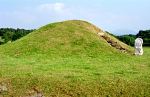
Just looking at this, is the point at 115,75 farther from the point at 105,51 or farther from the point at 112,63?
the point at 105,51

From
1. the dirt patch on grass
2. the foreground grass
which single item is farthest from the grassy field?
the dirt patch on grass

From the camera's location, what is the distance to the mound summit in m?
25.7

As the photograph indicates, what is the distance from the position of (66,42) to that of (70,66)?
5874 millimetres

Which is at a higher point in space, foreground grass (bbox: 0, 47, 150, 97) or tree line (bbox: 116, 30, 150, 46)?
tree line (bbox: 116, 30, 150, 46)

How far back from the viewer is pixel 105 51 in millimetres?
25688

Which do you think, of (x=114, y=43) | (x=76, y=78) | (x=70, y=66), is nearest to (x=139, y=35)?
(x=114, y=43)

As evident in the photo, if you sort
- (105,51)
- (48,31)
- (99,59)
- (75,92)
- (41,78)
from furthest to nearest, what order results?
(48,31)
(105,51)
(99,59)
(41,78)
(75,92)

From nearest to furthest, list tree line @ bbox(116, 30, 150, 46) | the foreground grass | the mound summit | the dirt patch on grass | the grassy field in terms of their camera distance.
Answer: the foreground grass < the grassy field < the mound summit < the dirt patch on grass < tree line @ bbox(116, 30, 150, 46)

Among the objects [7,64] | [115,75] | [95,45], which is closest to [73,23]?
[95,45]

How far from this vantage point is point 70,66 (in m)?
21.4

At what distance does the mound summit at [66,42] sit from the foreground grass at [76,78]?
8.89 feet

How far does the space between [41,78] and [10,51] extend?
339 inches

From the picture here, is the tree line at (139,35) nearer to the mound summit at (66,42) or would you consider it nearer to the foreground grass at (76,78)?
the mound summit at (66,42)

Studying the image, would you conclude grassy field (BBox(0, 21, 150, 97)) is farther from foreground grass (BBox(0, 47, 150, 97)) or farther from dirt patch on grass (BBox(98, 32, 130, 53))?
dirt patch on grass (BBox(98, 32, 130, 53))
